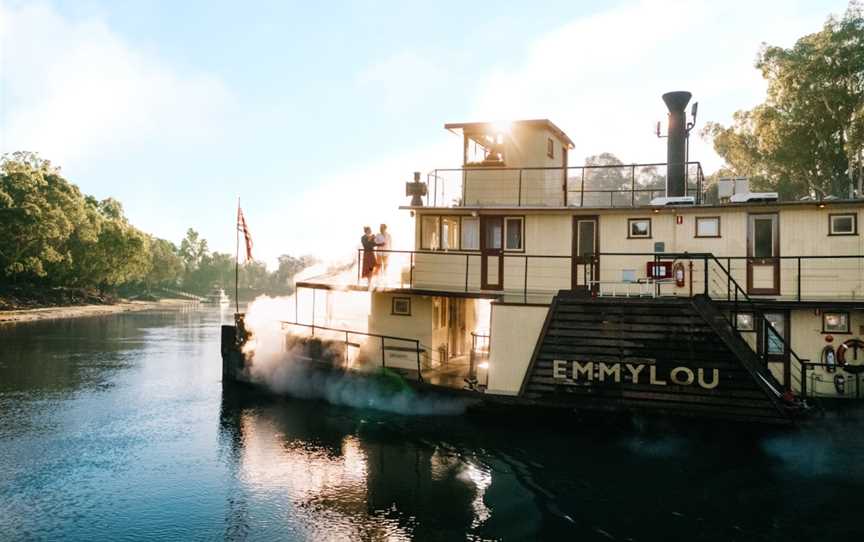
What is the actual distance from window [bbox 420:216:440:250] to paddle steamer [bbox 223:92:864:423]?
0.15ft

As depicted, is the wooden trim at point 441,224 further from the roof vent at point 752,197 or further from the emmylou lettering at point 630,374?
the roof vent at point 752,197

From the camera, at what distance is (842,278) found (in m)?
17.1

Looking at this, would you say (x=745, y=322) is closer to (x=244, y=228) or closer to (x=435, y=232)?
(x=435, y=232)

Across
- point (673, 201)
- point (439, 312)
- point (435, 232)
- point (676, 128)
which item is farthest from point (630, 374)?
point (676, 128)

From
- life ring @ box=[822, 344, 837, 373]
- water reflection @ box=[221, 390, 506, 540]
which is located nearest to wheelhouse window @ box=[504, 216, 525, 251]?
water reflection @ box=[221, 390, 506, 540]

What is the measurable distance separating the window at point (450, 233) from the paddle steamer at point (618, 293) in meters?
0.07

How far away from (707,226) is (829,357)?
478 centimetres

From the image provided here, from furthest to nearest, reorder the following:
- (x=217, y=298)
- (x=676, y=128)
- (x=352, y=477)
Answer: (x=217, y=298)
(x=676, y=128)
(x=352, y=477)

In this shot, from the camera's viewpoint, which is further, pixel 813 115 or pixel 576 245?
pixel 813 115

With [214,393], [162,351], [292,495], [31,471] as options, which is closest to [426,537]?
[292,495]

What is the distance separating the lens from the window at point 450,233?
20.2 m

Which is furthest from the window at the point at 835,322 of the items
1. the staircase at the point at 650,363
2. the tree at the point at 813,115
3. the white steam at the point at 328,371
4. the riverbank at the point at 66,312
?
the riverbank at the point at 66,312

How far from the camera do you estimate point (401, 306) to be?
20.0m

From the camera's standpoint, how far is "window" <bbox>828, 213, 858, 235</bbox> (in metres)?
17.3
